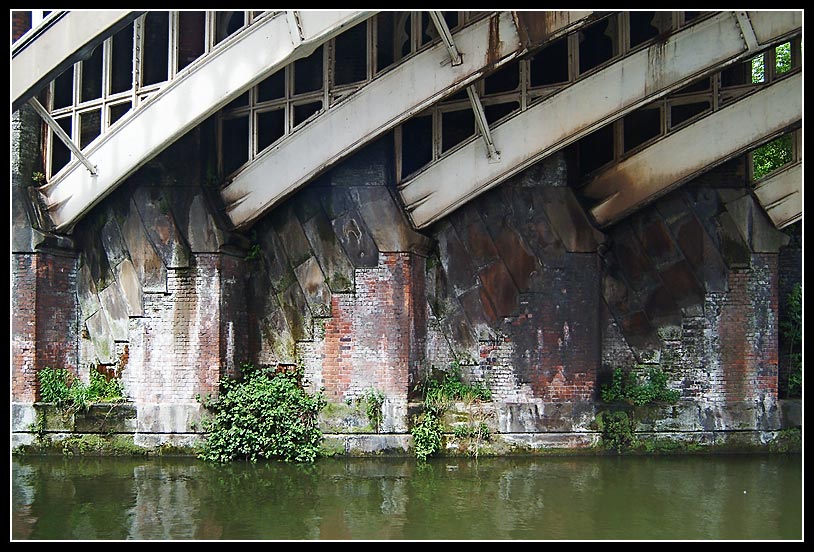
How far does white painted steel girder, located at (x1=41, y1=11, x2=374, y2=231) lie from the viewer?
10.1m

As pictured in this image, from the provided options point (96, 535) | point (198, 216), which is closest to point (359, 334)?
point (198, 216)

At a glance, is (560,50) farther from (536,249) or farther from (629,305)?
(629,305)

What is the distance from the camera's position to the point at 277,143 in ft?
41.1

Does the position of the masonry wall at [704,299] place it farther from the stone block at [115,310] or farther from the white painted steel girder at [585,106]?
the stone block at [115,310]

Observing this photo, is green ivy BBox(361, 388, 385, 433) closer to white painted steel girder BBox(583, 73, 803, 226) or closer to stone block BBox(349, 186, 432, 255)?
stone block BBox(349, 186, 432, 255)

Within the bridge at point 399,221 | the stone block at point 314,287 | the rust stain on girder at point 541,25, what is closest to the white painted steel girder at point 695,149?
the bridge at point 399,221

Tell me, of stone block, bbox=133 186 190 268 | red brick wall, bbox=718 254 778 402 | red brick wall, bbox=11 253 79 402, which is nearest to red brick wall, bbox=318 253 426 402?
stone block, bbox=133 186 190 268

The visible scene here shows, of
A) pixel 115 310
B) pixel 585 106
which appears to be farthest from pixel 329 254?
pixel 585 106

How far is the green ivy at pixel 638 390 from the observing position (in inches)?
529

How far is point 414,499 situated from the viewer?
1020 centimetres

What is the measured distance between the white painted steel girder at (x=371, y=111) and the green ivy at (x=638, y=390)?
541 cm

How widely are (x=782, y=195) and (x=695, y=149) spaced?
199cm

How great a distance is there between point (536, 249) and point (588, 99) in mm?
2560

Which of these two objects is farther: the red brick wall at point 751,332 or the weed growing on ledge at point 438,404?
the red brick wall at point 751,332
